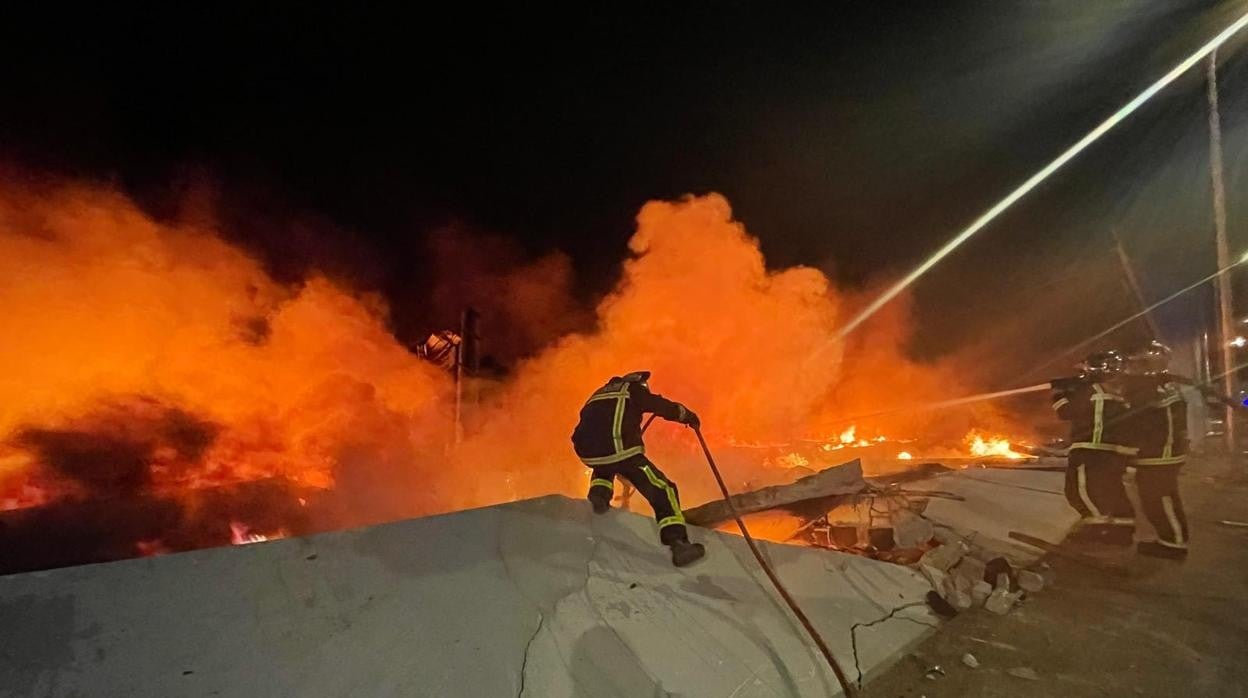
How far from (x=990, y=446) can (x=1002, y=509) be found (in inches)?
343

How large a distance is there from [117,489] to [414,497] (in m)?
4.26

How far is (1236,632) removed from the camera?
161 inches

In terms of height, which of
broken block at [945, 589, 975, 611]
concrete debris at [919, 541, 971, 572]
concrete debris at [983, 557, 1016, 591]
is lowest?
broken block at [945, 589, 975, 611]

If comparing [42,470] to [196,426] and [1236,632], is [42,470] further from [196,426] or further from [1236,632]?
[1236,632]

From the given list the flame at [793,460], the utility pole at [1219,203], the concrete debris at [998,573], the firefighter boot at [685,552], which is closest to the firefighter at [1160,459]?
the concrete debris at [998,573]

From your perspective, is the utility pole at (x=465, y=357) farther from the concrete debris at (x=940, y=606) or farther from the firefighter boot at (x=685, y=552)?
the concrete debris at (x=940, y=606)

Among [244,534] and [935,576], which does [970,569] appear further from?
[244,534]

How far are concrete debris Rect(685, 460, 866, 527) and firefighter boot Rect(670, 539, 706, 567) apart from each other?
3.91ft

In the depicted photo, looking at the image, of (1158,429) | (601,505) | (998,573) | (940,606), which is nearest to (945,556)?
(998,573)

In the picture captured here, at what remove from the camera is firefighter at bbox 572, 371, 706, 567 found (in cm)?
465

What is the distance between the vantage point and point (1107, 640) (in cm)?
401

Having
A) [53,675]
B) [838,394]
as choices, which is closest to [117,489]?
[53,675]

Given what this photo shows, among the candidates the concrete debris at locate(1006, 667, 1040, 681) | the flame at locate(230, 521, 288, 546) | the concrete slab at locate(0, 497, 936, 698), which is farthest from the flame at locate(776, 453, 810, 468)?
the flame at locate(230, 521, 288, 546)

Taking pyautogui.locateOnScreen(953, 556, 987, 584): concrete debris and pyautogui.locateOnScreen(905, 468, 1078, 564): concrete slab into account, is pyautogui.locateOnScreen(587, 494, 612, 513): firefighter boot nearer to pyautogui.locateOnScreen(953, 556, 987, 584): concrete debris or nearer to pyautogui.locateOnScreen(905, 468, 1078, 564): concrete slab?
pyautogui.locateOnScreen(953, 556, 987, 584): concrete debris
